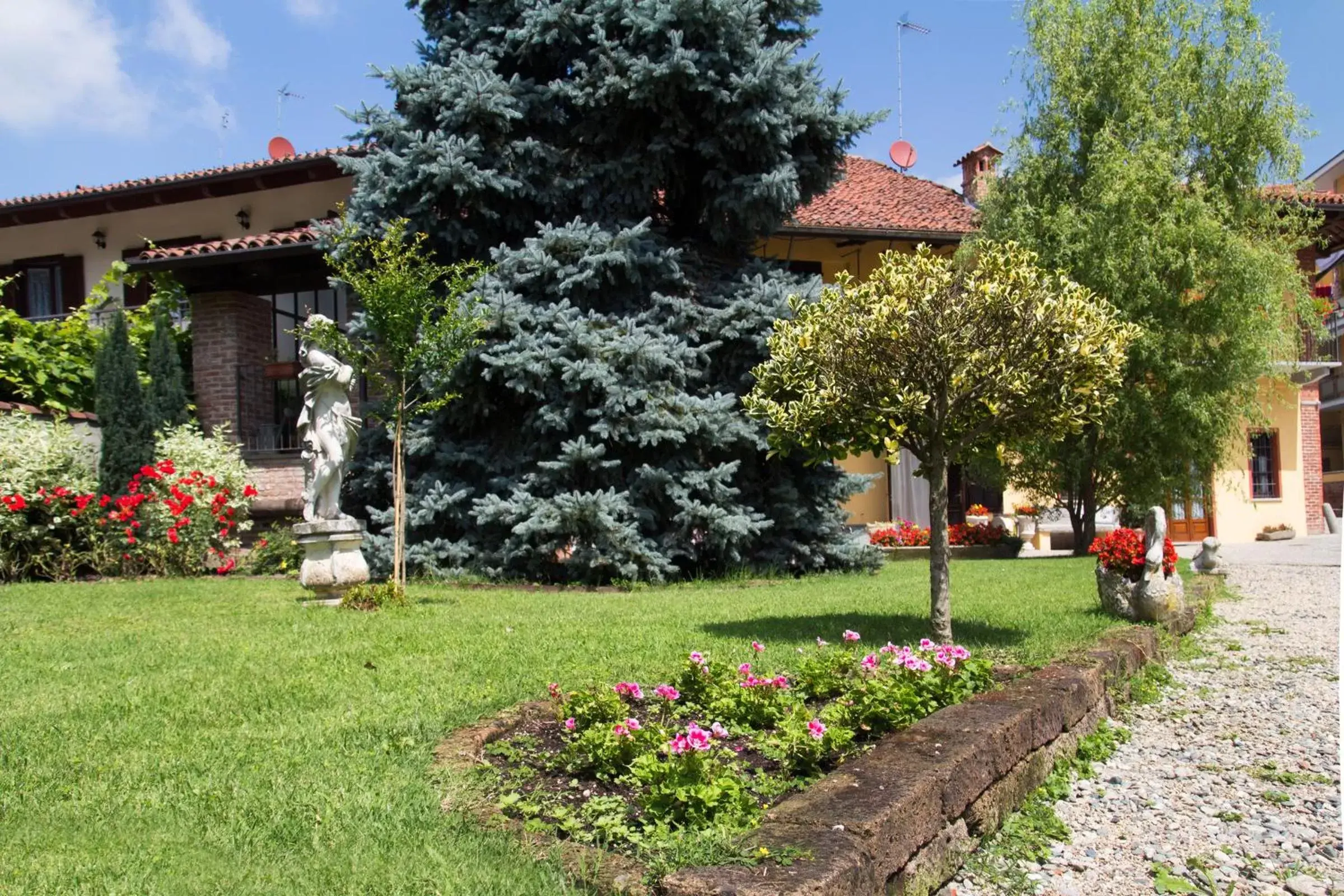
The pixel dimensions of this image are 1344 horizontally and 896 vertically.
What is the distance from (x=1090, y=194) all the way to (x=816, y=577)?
806cm

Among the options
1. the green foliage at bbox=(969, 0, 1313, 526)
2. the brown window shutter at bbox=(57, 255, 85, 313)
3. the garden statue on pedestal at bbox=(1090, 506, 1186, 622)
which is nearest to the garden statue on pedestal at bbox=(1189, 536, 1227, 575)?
the green foliage at bbox=(969, 0, 1313, 526)

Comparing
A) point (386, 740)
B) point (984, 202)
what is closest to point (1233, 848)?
point (386, 740)

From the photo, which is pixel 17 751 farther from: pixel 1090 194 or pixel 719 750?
pixel 1090 194

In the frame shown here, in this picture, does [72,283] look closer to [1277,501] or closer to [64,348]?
[64,348]

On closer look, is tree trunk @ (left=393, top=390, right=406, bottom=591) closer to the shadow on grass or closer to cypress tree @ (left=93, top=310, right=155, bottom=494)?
the shadow on grass

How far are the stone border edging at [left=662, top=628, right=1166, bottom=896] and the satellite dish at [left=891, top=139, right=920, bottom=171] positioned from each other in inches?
757

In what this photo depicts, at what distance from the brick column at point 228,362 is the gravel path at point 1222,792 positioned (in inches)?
492

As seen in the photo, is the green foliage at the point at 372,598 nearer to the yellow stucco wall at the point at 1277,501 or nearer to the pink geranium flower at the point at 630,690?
the pink geranium flower at the point at 630,690

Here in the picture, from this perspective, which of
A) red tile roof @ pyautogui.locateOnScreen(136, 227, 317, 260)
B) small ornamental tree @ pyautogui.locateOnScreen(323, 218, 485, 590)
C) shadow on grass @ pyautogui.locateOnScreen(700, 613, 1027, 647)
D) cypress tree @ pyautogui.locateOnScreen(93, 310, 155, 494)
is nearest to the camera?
shadow on grass @ pyautogui.locateOnScreen(700, 613, 1027, 647)

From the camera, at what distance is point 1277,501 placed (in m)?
21.8

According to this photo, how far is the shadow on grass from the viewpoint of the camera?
21.5 feet

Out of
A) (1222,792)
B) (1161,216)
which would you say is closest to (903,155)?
(1161,216)

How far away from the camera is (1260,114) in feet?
50.0

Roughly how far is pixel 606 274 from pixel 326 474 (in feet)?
12.9
